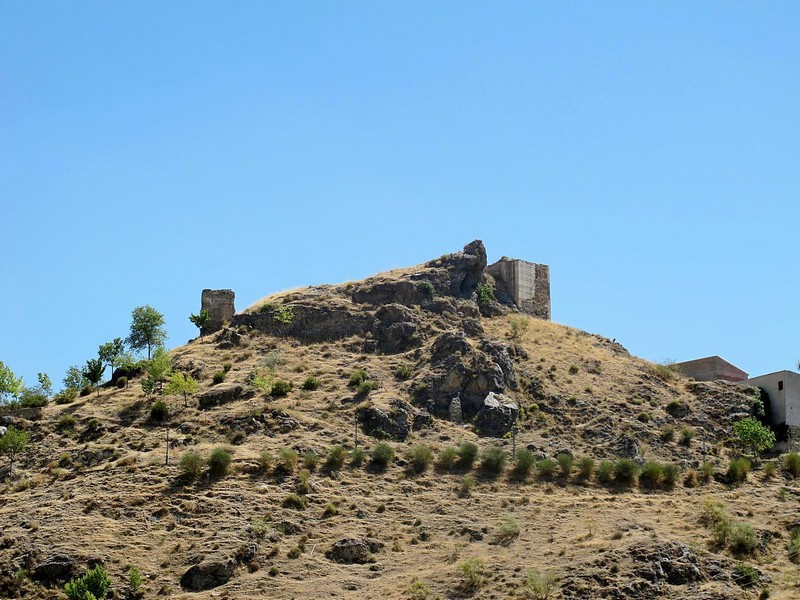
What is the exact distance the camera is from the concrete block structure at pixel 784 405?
65562mm

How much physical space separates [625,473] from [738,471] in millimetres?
4996

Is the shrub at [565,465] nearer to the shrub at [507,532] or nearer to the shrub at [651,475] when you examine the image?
the shrub at [651,475]

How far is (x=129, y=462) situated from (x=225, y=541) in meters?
7.51

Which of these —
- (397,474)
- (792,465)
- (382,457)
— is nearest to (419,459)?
(397,474)

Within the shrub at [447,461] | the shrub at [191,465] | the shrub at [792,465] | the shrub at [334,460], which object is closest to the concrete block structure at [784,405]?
the shrub at [792,465]

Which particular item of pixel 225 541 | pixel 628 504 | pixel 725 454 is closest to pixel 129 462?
pixel 225 541

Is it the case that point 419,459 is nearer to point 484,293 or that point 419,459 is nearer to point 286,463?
point 286,463

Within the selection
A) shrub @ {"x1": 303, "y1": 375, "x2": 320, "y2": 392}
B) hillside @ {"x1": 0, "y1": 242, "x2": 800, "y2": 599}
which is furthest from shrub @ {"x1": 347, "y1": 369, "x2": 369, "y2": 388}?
shrub @ {"x1": 303, "y1": 375, "x2": 320, "y2": 392}

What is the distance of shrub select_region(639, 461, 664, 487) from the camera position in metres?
59.1

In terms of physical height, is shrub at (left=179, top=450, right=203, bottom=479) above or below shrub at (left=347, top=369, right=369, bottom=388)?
below

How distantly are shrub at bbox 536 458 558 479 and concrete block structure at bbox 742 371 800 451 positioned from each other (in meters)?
12.8

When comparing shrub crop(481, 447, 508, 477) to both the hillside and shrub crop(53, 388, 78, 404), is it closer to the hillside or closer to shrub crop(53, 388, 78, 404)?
the hillside

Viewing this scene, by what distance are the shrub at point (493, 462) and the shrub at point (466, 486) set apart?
139 cm

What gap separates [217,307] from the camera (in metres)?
73.8
